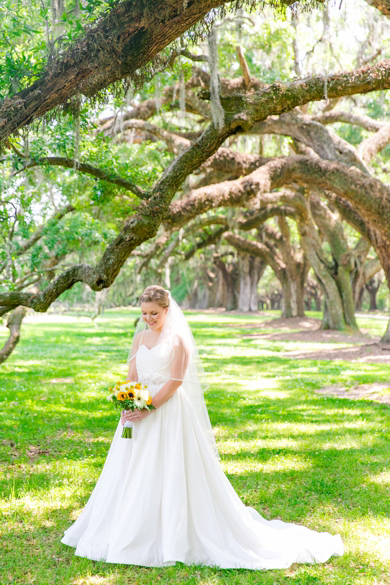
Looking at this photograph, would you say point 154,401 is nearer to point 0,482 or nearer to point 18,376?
point 0,482

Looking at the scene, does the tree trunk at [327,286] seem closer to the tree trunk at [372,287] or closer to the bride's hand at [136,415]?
the bride's hand at [136,415]

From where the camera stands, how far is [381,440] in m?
6.93


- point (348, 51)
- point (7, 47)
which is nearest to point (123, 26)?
point (7, 47)

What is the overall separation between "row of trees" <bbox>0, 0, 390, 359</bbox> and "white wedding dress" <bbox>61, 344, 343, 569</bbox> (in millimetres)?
1991

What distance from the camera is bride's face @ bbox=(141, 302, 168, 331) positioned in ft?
14.0

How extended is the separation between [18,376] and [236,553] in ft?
33.9

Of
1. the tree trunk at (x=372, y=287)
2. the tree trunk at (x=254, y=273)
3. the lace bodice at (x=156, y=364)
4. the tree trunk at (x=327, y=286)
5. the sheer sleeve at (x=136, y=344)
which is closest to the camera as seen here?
the lace bodice at (x=156, y=364)

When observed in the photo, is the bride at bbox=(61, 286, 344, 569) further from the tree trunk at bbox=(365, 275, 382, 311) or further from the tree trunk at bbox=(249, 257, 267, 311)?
the tree trunk at bbox=(365, 275, 382, 311)

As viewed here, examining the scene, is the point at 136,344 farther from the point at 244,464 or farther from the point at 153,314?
the point at 244,464

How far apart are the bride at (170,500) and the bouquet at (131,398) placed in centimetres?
8

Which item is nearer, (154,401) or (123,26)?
(154,401)

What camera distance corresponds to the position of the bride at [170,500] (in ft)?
12.6

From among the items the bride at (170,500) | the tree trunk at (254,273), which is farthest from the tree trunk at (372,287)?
the bride at (170,500)

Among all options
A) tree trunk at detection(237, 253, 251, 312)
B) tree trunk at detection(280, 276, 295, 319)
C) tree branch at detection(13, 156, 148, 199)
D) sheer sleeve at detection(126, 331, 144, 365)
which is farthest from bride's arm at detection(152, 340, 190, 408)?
tree trunk at detection(237, 253, 251, 312)
